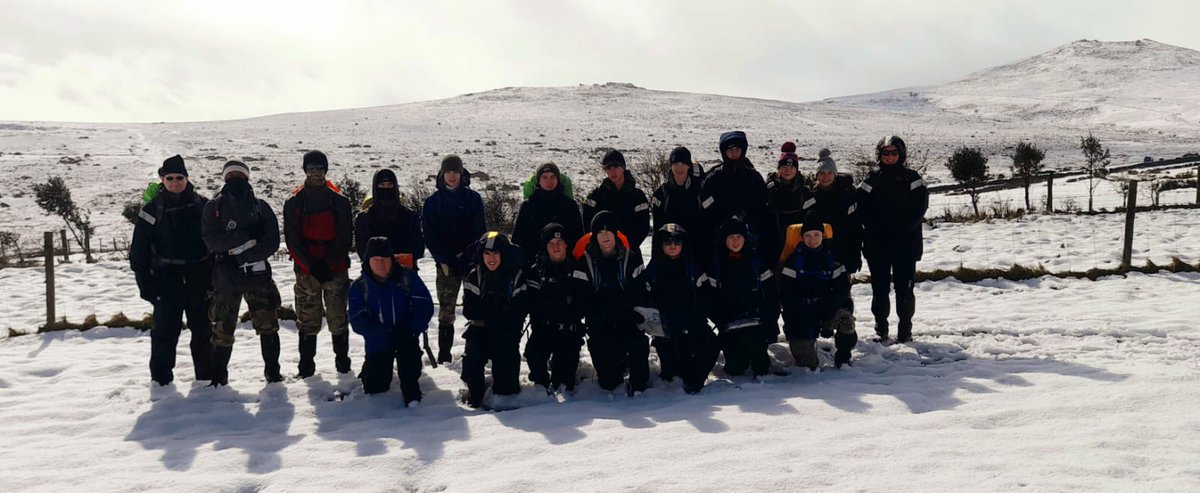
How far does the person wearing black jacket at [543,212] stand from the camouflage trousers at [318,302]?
1.62 metres

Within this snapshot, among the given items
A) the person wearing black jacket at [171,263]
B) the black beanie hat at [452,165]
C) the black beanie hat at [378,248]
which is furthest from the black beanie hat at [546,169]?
the person wearing black jacket at [171,263]

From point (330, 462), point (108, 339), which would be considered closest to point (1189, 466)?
point (330, 462)

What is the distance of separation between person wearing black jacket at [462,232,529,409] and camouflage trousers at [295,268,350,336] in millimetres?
1313

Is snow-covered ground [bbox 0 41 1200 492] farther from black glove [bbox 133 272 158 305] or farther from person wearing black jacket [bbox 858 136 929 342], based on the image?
black glove [bbox 133 272 158 305]

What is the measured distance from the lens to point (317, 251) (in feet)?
19.5

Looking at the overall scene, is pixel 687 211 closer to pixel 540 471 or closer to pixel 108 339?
pixel 540 471

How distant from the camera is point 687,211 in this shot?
252 inches

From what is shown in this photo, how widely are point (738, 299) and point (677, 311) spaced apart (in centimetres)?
54

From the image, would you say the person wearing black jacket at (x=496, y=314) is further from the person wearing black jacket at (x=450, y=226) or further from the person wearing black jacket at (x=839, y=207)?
the person wearing black jacket at (x=839, y=207)

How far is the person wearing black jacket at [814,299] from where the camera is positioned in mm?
5848

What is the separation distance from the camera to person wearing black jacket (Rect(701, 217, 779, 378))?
5738mm

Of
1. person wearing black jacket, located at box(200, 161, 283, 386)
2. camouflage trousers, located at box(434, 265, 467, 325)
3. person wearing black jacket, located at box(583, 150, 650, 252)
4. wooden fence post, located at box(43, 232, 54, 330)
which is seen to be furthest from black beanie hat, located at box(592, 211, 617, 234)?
wooden fence post, located at box(43, 232, 54, 330)

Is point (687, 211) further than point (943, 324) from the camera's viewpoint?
No

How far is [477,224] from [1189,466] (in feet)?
17.5
